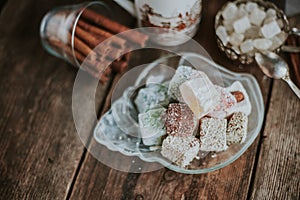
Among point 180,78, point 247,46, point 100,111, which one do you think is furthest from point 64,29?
point 247,46

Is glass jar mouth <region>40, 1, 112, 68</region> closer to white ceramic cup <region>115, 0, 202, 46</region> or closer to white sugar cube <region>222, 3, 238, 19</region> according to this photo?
white ceramic cup <region>115, 0, 202, 46</region>

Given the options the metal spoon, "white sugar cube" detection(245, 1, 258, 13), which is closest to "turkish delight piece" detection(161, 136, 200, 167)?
the metal spoon

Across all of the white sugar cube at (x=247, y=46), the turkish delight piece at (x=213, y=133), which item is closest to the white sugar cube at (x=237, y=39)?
the white sugar cube at (x=247, y=46)

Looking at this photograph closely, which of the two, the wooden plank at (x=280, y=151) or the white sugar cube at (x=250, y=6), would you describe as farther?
the white sugar cube at (x=250, y=6)

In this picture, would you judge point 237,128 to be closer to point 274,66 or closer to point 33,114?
point 274,66

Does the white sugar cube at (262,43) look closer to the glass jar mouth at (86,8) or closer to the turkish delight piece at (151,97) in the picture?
the turkish delight piece at (151,97)
